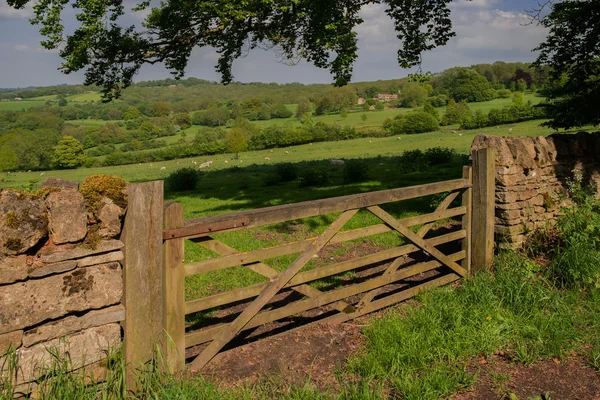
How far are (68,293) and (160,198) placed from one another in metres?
0.99

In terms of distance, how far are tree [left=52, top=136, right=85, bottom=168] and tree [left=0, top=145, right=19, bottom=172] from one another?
15.4 feet

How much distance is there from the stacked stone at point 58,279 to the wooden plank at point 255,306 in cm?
88

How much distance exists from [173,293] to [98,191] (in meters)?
1.07

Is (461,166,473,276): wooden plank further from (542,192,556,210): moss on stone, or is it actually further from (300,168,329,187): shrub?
(300,168,329,187): shrub

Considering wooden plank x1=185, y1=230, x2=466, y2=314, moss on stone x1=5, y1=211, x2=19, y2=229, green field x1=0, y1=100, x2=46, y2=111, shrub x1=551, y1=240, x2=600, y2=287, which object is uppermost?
green field x1=0, y1=100, x2=46, y2=111

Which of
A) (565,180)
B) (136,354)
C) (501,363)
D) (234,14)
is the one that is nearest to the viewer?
(136,354)

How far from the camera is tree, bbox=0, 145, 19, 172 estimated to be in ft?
201

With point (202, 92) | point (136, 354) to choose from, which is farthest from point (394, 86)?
point (136, 354)

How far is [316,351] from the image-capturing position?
16.3 feet

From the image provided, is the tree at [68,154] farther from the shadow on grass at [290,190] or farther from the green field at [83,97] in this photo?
the green field at [83,97]

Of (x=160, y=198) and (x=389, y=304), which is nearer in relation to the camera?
(x=160, y=198)

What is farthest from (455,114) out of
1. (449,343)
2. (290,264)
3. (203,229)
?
(203,229)

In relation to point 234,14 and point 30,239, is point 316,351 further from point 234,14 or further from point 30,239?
point 234,14

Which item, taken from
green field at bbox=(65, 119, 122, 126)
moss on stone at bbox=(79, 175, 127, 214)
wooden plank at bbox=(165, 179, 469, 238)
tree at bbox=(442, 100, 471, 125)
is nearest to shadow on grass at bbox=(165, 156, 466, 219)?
wooden plank at bbox=(165, 179, 469, 238)
